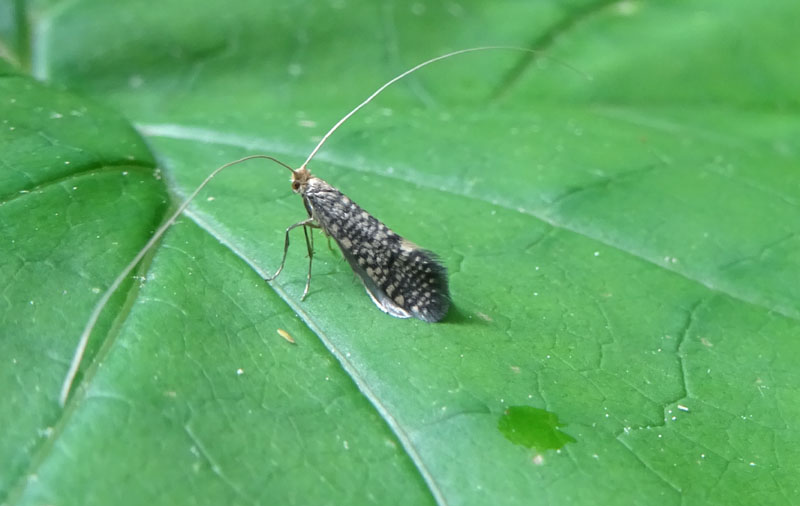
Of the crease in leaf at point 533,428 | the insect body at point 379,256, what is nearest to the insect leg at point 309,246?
the insect body at point 379,256

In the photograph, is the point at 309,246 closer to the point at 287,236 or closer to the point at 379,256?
the point at 287,236

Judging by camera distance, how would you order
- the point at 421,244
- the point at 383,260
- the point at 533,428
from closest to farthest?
the point at 533,428, the point at 383,260, the point at 421,244

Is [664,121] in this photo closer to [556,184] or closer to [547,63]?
[547,63]

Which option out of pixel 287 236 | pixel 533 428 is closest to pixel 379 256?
pixel 287 236

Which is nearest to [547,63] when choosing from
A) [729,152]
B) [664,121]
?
[664,121]

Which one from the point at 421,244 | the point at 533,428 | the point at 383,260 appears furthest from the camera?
the point at 421,244

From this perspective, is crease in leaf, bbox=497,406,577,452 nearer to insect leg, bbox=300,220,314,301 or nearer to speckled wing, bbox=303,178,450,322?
speckled wing, bbox=303,178,450,322
